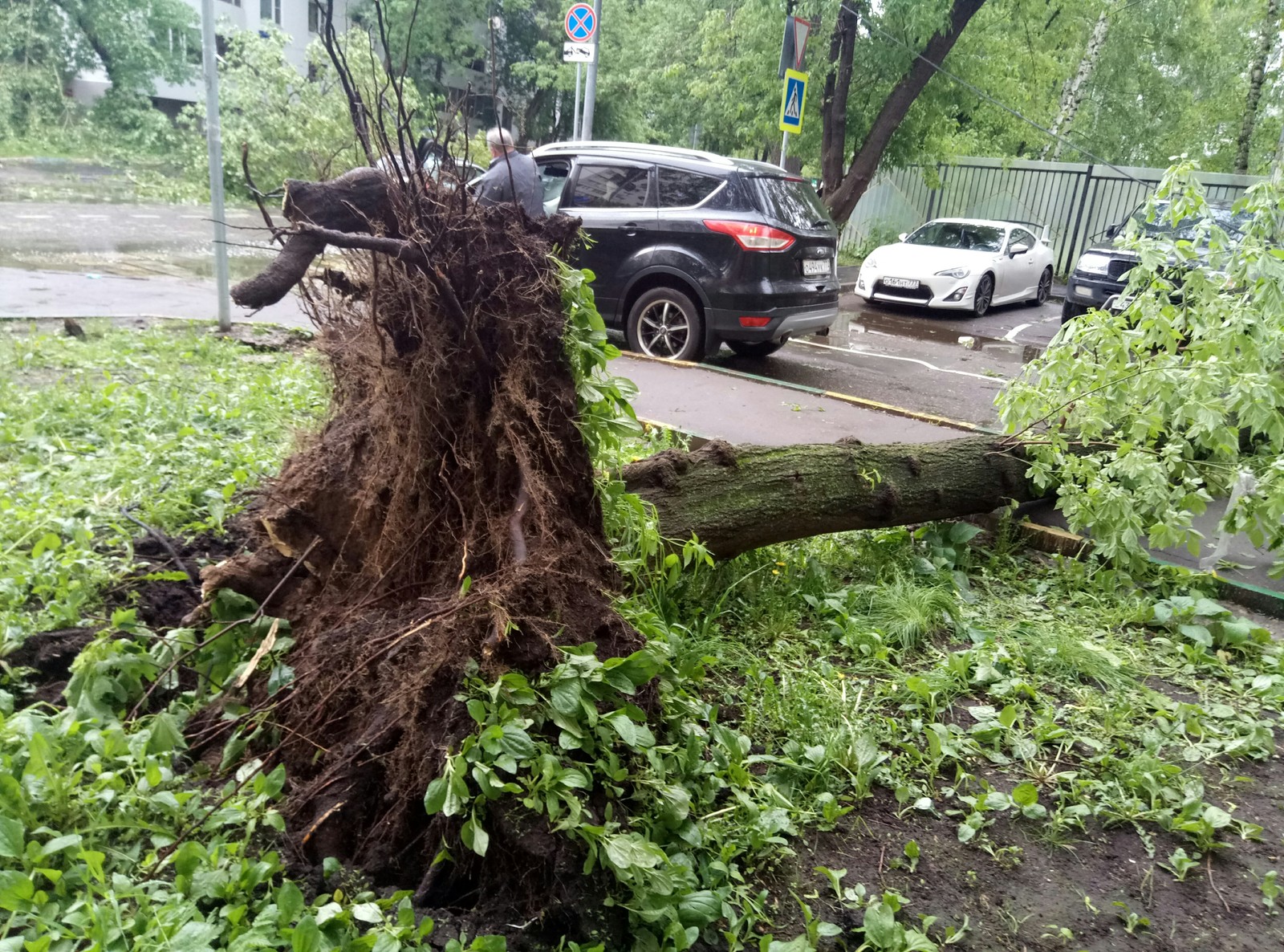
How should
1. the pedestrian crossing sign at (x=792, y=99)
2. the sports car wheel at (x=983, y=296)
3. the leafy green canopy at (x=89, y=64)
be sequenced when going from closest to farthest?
the pedestrian crossing sign at (x=792, y=99), the sports car wheel at (x=983, y=296), the leafy green canopy at (x=89, y=64)

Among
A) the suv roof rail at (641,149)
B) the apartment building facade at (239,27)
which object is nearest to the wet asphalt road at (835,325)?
the suv roof rail at (641,149)

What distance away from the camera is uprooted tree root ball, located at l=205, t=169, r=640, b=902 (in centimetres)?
234

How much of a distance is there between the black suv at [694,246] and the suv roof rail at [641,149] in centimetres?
2

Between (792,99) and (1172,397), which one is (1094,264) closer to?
(792,99)

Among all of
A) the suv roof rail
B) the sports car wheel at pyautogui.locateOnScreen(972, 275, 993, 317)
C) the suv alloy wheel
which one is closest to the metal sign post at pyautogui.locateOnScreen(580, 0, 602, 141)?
the suv roof rail

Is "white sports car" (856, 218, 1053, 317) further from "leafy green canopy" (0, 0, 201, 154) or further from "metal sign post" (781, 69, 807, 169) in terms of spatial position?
"leafy green canopy" (0, 0, 201, 154)

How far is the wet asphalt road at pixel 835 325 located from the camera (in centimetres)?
924

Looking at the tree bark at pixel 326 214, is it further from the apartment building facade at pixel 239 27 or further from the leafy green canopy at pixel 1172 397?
the apartment building facade at pixel 239 27

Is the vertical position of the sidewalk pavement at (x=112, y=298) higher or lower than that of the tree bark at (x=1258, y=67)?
lower

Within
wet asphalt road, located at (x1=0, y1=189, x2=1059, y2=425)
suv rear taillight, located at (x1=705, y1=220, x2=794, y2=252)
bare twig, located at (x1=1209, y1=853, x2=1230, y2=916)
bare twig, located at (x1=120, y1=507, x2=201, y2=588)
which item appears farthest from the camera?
wet asphalt road, located at (x1=0, y1=189, x2=1059, y2=425)

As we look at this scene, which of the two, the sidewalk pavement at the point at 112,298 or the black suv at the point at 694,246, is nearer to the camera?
the black suv at the point at 694,246

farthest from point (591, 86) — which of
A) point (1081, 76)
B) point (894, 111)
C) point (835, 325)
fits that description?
point (1081, 76)

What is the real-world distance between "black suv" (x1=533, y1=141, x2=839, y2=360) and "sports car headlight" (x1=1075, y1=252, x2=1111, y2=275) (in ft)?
20.1

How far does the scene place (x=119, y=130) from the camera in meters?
24.4
